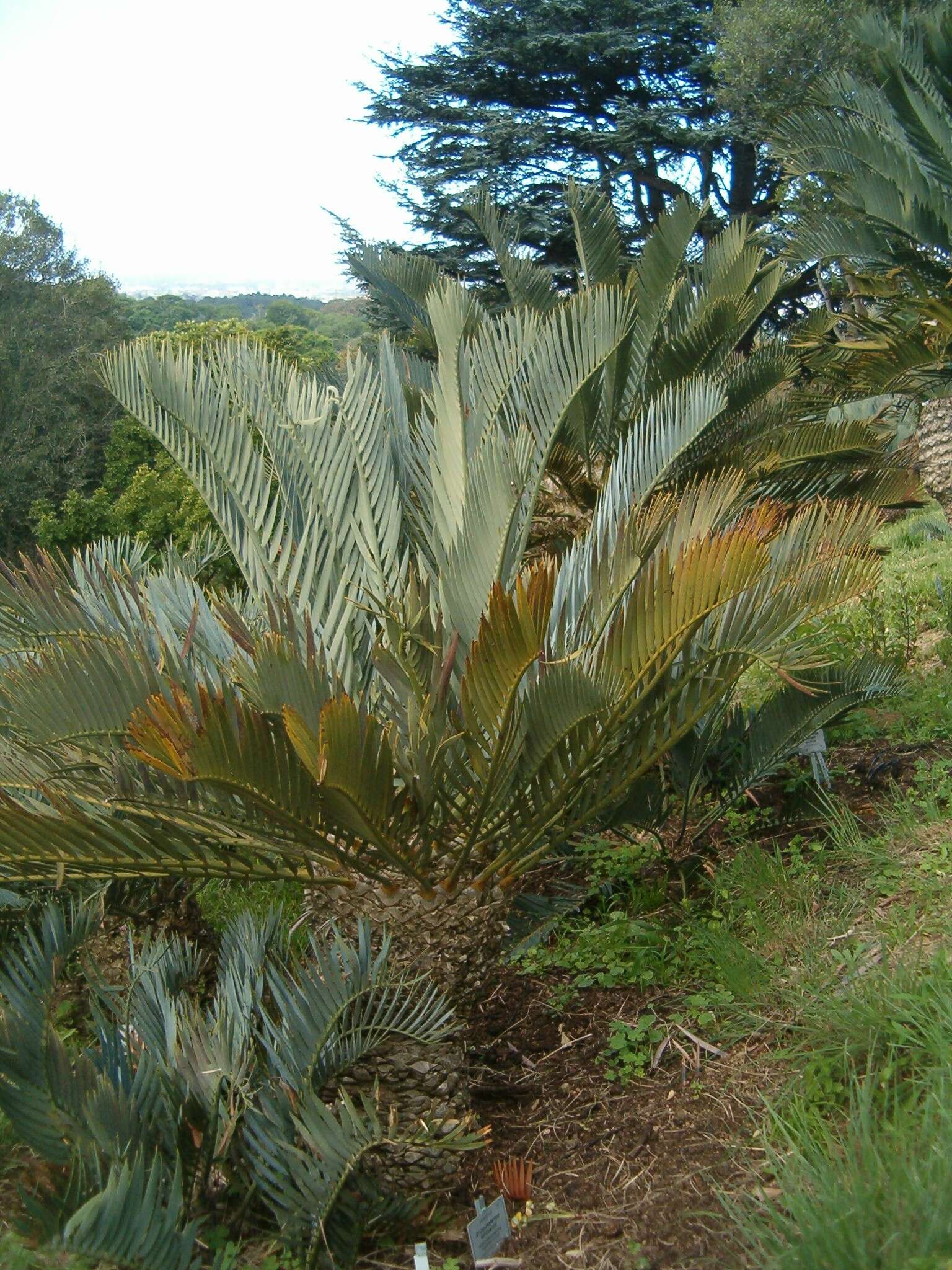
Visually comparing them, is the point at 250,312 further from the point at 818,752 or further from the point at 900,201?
the point at 818,752

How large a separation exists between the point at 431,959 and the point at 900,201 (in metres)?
4.94

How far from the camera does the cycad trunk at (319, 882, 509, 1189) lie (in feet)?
7.55

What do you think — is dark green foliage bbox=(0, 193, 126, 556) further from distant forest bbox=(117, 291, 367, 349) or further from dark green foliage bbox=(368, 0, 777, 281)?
dark green foliage bbox=(368, 0, 777, 281)

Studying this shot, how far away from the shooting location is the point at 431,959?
2.49 meters

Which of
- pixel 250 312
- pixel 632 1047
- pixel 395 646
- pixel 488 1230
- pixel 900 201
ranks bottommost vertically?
pixel 632 1047

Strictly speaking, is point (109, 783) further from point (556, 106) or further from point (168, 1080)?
point (556, 106)

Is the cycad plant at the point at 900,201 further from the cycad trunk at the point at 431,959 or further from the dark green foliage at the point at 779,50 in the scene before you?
the dark green foliage at the point at 779,50

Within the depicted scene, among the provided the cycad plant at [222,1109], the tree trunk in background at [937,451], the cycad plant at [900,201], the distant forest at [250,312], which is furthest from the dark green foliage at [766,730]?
the distant forest at [250,312]

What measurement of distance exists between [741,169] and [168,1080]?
811 inches

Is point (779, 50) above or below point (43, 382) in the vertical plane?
above

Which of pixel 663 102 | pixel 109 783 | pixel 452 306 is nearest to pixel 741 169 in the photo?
pixel 663 102

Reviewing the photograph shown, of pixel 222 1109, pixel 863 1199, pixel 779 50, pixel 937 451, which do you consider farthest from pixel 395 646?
pixel 779 50

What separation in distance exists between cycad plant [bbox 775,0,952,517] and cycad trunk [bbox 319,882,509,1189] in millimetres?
Result: 3587

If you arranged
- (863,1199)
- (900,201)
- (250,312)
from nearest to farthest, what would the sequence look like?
(863,1199) → (900,201) → (250,312)
